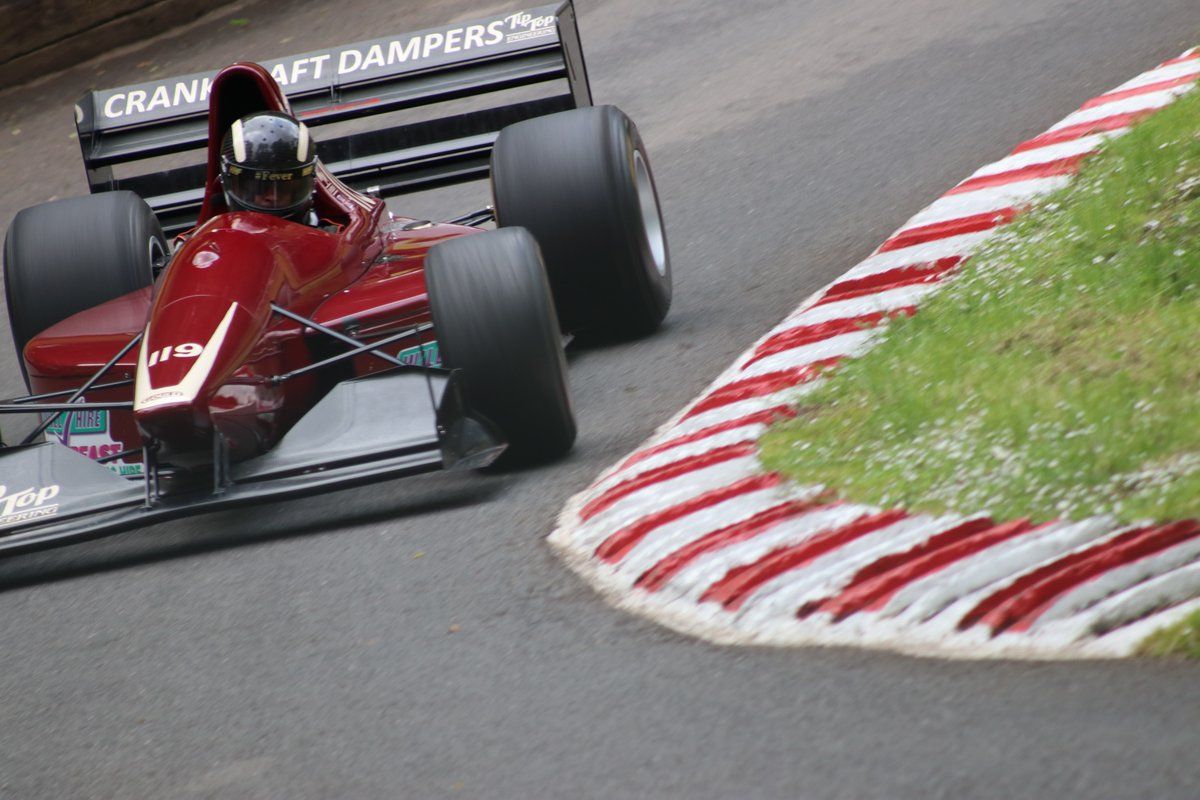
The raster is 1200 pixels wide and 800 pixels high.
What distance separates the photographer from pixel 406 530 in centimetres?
443

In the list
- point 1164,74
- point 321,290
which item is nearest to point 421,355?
point 321,290

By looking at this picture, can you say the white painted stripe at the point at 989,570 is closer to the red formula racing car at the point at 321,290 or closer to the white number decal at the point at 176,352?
the red formula racing car at the point at 321,290

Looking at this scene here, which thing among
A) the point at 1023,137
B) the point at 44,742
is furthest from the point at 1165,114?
the point at 44,742

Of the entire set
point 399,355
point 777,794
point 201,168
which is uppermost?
point 201,168

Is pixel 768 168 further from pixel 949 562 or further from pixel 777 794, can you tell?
pixel 777 794

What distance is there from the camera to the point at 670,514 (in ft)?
13.3

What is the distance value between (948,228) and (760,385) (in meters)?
1.46

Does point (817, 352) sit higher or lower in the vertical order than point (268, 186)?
lower

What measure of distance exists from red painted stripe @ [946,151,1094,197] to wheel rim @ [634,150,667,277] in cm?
121

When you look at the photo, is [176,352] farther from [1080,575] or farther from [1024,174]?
[1024,174]

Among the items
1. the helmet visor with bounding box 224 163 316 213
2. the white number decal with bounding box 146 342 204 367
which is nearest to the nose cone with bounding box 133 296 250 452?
the white number decal with bounding box 146 342 204 367

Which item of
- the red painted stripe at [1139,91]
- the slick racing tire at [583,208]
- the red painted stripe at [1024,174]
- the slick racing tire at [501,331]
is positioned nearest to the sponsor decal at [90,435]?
the slick racing tire at [501,331]

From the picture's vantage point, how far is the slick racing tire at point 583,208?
221 inches

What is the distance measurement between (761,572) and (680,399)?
164 centimetres
